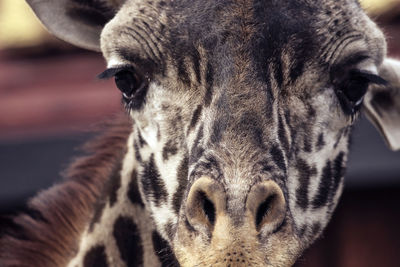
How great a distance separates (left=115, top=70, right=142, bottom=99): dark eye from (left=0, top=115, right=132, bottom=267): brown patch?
70cm

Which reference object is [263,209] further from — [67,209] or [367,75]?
[67,209]

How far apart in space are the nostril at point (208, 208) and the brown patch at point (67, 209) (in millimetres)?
1268

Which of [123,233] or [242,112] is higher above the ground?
[242,112]

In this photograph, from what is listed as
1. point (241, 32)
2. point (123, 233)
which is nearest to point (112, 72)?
point (241, 32)

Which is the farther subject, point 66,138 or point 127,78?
point 66,138

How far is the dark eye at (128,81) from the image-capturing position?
11.6 feet

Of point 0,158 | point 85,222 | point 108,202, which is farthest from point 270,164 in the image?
point 0,158

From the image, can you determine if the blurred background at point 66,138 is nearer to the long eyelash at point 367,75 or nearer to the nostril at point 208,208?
the long eyelash at point 367,75

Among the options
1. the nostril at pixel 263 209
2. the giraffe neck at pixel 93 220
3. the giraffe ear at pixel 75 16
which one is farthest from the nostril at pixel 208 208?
the giraffe ear at pixel 75 16

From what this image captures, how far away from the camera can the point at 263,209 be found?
2951mm

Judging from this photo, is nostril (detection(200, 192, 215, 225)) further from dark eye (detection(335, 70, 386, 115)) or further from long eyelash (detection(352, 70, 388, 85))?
long eyelash (detection(352, 70, 388, 85))

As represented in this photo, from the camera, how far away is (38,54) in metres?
9.20

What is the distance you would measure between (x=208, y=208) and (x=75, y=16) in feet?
5.39

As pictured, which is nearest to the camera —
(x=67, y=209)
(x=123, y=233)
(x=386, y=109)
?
(x=123, y=233)
